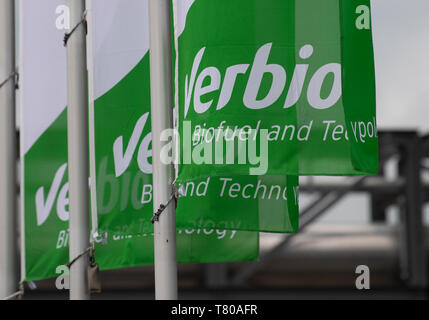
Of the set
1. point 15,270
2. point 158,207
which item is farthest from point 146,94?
point 15,270

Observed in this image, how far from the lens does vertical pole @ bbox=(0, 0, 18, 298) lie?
13.7m

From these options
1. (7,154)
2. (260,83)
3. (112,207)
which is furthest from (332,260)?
(260,83)

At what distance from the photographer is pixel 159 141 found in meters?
9.27

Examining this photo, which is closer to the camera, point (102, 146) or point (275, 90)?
point (275, 90)

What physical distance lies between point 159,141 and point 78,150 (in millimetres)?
2357

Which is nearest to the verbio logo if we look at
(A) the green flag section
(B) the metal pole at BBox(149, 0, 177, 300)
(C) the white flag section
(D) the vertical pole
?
(A) the green flag section

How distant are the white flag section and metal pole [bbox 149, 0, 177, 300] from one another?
0.91m

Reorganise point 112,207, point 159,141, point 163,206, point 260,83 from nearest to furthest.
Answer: point 260,83 < point 163,206 < point 159,141 < point 112,207

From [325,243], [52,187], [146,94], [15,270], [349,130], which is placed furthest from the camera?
[325,243]

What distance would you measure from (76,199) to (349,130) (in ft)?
12.2

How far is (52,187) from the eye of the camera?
41.8ft

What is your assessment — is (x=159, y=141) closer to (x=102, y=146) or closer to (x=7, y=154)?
(x=102, y=146)

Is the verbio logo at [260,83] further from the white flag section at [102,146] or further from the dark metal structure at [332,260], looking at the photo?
the dark metal structure at [332,260]

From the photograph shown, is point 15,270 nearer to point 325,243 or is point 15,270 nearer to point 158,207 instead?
point 158,207
